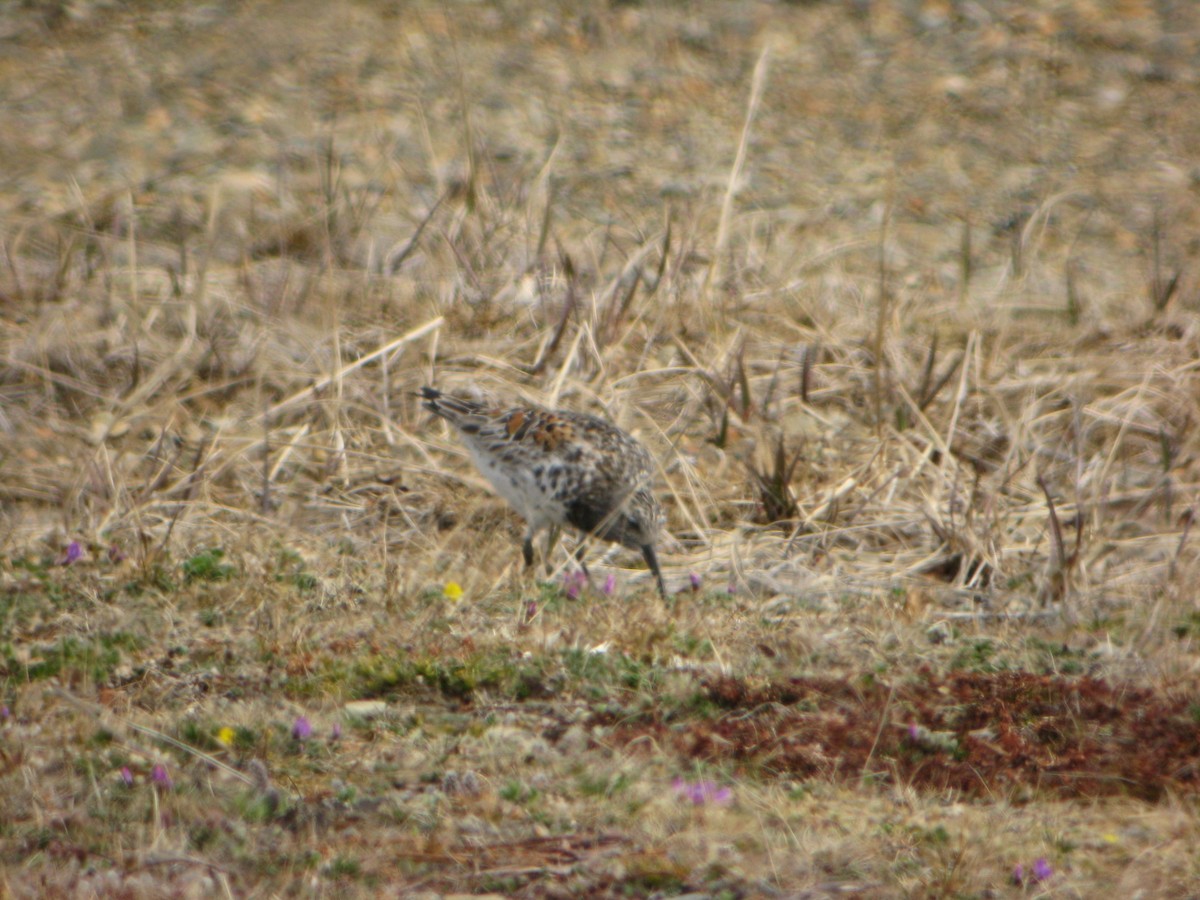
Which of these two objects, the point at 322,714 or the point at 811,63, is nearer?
the point at 322,714

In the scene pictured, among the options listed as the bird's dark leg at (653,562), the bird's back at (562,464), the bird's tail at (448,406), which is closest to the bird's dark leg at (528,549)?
the bird's back at (562,464)

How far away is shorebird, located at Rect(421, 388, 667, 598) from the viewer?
6.23 metres

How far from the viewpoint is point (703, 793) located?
4062 mm

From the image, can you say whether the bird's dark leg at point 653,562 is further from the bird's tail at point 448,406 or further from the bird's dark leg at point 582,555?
the bird's tail at point 448,406

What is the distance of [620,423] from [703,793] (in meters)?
3.46

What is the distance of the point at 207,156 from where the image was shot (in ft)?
33.5

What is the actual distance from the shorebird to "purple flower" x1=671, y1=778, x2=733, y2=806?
1893mm

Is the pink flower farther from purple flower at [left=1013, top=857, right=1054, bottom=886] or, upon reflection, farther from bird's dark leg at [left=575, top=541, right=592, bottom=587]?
bird's dark leg at [left=575, top=541, right=592, bottom=587]

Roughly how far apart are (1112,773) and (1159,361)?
3865 millimetres

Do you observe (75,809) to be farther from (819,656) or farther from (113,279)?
(113,279)

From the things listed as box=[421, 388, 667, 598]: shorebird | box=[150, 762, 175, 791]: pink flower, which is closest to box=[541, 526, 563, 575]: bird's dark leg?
box=[421, 388, 667, 598]: shorebird

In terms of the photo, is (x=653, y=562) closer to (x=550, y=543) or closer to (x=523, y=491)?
(x=550, y=543)

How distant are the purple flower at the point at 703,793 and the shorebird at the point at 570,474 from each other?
189cm

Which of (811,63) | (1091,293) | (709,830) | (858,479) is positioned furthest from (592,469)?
(811,63)
